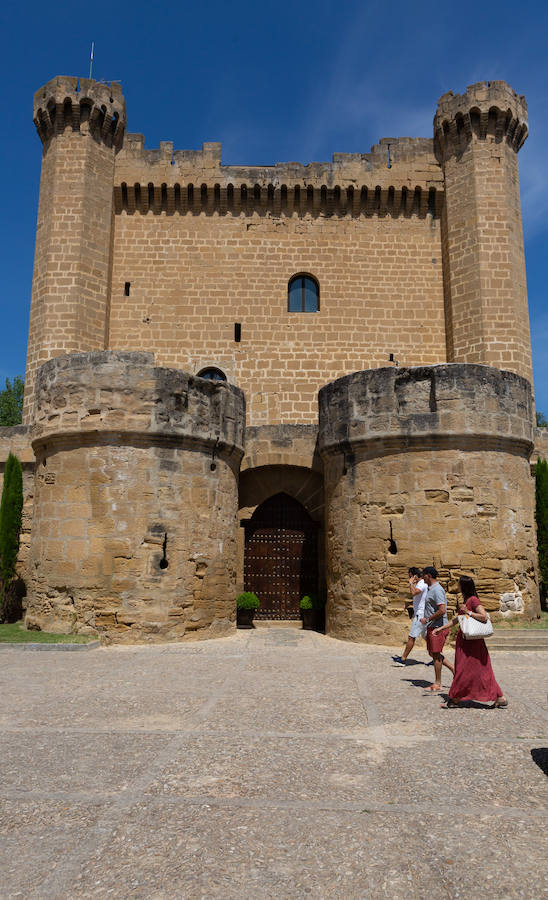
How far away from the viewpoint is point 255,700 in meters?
6.27

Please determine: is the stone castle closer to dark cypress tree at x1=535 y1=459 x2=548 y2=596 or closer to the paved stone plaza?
dark cypress tree at x1=535 y1=459 x2=548 y2=596

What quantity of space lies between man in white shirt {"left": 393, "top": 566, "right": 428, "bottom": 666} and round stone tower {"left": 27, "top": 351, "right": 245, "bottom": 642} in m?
3.70

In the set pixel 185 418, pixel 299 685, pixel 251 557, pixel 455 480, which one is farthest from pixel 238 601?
pixel 299 685

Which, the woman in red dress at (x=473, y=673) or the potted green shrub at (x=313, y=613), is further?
the potted green shrub at (x=313, y=613)

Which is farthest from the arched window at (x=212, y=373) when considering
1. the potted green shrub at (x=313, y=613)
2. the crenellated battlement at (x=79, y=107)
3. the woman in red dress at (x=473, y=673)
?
the woman in red dress at (x=473, y=673)

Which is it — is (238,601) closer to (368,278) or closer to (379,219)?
(368,278)

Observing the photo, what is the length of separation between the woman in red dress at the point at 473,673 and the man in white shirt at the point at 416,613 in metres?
1.48

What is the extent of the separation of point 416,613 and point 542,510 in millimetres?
7320

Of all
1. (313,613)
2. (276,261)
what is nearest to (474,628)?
(313,613)

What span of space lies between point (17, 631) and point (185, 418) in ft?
15.3

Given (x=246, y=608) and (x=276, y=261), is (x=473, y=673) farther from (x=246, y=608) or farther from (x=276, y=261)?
(x=276, y=261)

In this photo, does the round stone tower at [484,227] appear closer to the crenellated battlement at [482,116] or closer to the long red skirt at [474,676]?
the crenellated battlement at [482,116]

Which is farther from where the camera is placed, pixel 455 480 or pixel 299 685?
pixel 455 480

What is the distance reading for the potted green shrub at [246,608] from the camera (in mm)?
13320
